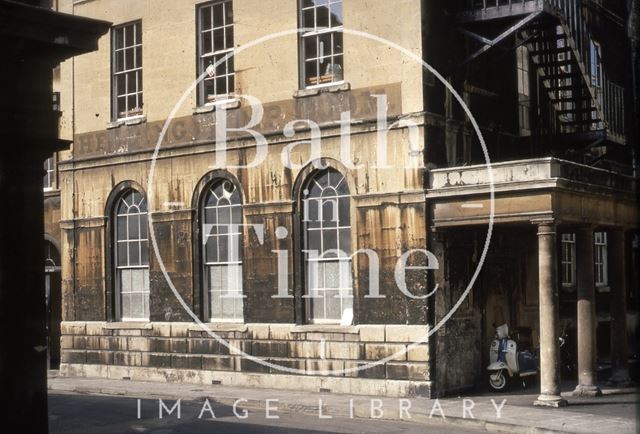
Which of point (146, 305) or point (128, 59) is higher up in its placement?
point (128, 59)

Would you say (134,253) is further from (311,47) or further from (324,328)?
(311,47)

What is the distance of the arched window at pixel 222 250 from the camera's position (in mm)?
18703

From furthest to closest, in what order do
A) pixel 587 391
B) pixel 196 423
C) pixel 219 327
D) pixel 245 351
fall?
1. pixel 219 327
2. pixel 245 351
3. pixel 587 391
4. pixel 196 423

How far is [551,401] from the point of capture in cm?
1462

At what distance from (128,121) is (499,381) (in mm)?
9350

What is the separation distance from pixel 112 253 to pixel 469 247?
7968 millimetres

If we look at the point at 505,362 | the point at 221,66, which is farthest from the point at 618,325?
the point at 221,66

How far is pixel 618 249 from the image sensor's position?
17797 mm

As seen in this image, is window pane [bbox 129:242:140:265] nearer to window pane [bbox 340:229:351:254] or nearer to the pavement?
the pavement

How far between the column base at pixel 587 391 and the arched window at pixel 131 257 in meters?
8.96

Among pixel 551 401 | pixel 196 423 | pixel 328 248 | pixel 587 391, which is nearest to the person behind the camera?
pixel 196 423

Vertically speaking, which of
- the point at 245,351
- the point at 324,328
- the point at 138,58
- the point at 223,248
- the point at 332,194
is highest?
the point at 138,58

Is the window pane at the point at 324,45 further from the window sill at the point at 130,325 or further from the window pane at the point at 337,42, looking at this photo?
the window sill at the point at 130,325

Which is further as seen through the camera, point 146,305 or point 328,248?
point 146,305
